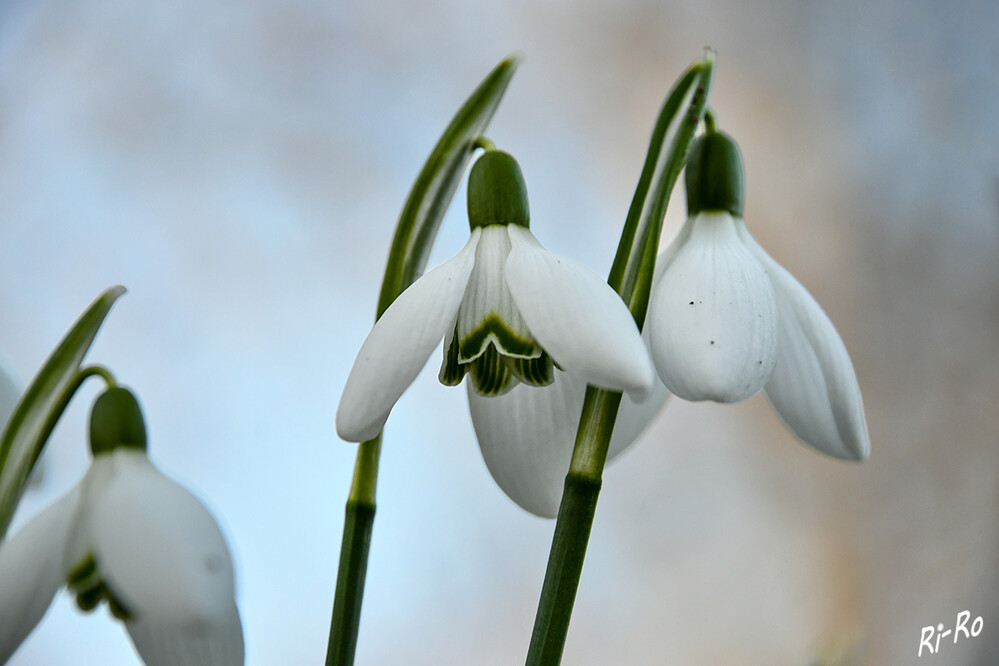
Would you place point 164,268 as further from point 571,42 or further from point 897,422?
point 897,422

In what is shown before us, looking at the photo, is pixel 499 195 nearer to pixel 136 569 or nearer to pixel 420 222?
pixel 420 222

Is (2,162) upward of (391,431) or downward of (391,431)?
upward

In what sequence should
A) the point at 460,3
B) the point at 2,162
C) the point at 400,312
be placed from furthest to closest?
1. the point at 460,3
2. the point at 2,162
3. the point at 400,312

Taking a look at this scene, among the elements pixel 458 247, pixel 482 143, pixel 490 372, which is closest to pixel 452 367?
pixel 490 372

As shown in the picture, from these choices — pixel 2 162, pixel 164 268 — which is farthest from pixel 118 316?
pixel 2 162

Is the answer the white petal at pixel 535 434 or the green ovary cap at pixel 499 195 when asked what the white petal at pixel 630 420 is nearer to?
the white petal at pixel 535 434

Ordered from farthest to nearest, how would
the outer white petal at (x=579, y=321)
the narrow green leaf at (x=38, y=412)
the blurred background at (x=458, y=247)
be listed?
the blurred background at (x=458, y=247)
the narrow green leaf at (x=38, y=412)
the outer white petal at (x=579, y=321)

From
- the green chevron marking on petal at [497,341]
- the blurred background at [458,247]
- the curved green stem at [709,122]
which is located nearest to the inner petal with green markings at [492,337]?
the green chevron marking on petal at [497,341]
